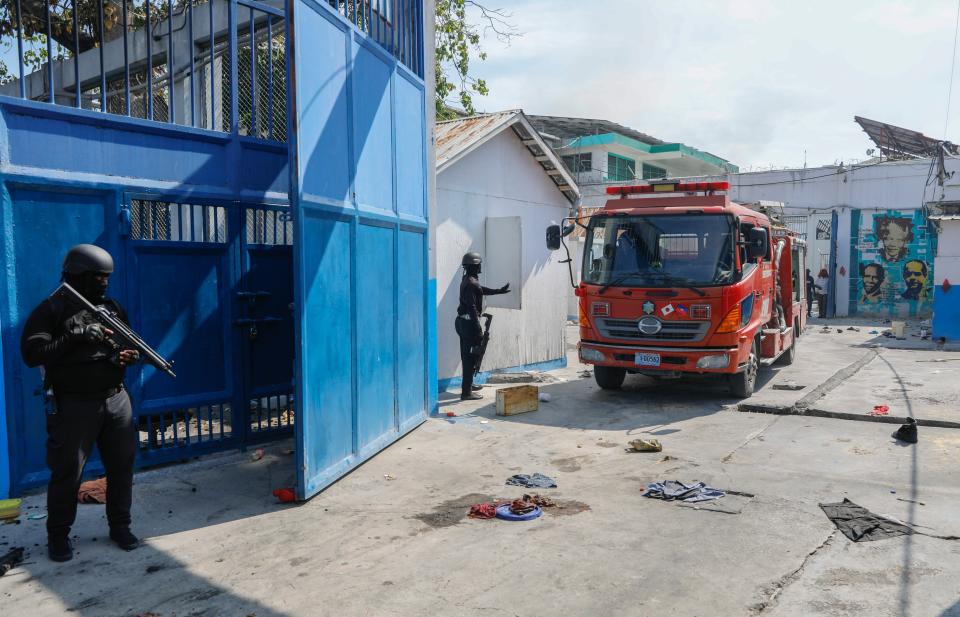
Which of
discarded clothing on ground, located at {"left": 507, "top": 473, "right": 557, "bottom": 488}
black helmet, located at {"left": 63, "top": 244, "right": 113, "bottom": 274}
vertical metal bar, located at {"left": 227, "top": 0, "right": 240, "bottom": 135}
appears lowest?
discarded clothing on ground, located at {"left": 507, "top": 473, "right": 557, "bottom": 488}

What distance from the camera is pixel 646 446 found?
7.27 m

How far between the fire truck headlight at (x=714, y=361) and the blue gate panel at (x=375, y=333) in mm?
4034

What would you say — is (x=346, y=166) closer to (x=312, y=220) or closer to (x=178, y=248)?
(x=312, y=220)

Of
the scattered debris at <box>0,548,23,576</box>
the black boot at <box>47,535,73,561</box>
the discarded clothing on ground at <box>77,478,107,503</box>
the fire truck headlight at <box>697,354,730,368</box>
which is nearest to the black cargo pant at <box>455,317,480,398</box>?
the fire truck headlight at <box>697,354,730,368</box>

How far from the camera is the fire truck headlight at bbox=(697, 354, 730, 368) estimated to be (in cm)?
889

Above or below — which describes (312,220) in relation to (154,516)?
above

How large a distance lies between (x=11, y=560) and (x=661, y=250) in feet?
24.8

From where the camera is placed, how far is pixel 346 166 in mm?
6238

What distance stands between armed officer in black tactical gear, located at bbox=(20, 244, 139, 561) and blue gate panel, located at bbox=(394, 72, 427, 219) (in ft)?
12.0

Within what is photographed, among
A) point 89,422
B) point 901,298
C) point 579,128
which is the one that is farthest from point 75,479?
point 579,128

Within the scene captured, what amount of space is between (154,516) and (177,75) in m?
5.97

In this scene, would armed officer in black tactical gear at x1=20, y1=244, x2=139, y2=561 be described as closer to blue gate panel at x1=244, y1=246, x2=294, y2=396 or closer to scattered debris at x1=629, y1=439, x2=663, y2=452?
blue gate panel at x1=244, y1=246, x2=294, y2=396

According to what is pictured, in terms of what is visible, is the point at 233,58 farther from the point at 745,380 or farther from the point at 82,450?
the point at 745,380

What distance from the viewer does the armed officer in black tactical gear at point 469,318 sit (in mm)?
9758
